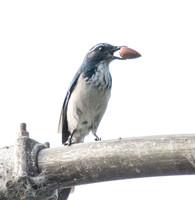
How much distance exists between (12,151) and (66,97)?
353 centimetres

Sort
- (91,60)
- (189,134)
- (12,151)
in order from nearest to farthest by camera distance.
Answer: (189,134)
(12,151)
(91,60)

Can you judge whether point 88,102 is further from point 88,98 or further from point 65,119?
point 65,119

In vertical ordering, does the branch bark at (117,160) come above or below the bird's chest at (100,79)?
below

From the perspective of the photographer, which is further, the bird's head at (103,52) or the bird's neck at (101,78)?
the bird's head at (103,52)

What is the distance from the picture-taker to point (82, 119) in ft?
21.9

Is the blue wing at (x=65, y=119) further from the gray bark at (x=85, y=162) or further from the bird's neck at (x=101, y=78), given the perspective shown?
the gray bark at (x=85, y=162)

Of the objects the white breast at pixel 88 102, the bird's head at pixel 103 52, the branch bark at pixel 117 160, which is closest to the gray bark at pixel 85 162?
the branch bark at pixel 117 160

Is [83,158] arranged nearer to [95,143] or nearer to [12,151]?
[95,143]

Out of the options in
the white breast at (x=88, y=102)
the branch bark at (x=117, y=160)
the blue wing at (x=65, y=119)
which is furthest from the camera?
the blue wing at (x=65, y=119)

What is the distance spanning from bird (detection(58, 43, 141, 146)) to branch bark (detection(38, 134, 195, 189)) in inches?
122

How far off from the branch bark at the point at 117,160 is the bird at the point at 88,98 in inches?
122

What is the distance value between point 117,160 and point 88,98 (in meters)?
3.43

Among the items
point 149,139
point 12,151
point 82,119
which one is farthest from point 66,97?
point 149,139

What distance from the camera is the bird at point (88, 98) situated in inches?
260
